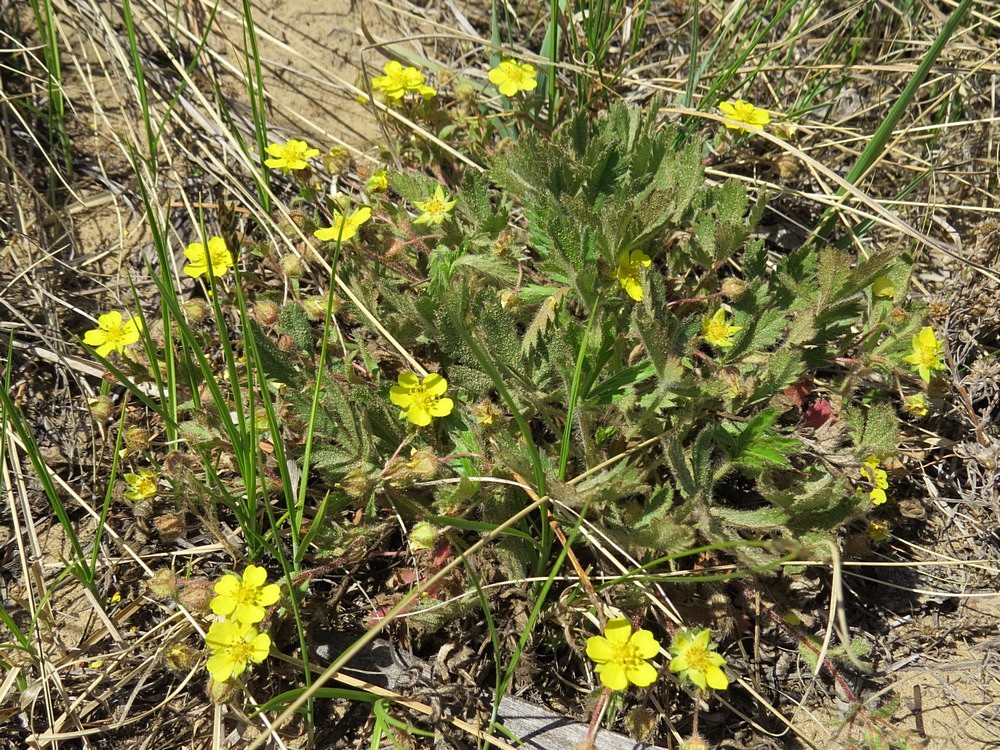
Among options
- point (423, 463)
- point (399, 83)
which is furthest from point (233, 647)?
point (399, 83)

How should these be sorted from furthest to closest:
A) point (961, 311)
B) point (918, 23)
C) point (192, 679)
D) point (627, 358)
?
point (918, 23)
point (961, 311)
point (627, 358)
point (192, 679)

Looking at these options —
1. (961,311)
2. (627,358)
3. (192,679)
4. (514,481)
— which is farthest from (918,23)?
(192,679)

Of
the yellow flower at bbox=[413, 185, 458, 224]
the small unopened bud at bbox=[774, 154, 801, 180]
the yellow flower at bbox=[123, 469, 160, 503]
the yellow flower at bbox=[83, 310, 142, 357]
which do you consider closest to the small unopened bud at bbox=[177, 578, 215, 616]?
the yellow flower at bbox=[123, 469, 160, 503]

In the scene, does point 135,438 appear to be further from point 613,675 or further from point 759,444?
point 759,444

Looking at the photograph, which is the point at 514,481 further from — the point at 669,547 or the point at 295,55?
the point at 295,55

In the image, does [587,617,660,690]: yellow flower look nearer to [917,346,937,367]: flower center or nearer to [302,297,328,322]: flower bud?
[917,346,937,367]: flower center

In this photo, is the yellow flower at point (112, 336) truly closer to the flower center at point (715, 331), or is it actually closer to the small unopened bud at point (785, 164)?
the flower center at point (715, 331)
